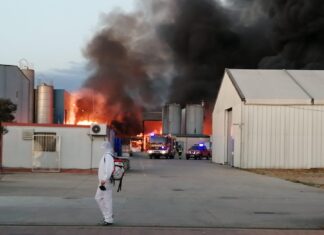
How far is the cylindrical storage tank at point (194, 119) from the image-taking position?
74188mm

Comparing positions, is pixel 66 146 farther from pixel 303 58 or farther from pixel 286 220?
pixel 303 58

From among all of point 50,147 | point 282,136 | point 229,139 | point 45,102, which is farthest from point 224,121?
point 45,102

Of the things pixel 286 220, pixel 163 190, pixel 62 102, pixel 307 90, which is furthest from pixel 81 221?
pixel 62 102

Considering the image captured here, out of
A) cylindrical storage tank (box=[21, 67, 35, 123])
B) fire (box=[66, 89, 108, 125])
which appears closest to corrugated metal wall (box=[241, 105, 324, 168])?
cylindrical storage tank (box=[21, 67, 35, 123])

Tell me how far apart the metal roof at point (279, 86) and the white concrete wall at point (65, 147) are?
12.8 metres

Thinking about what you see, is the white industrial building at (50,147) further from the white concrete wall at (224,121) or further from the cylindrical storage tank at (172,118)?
the cylindrical storage tank at (172,118)

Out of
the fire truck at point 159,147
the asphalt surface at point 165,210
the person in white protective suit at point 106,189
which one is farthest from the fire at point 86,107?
the person in white protective suit at point 106,189

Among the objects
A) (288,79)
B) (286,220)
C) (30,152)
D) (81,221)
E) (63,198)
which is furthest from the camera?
(288,79)

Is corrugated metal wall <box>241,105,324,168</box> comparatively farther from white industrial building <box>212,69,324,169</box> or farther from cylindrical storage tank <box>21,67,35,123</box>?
cylindrical storage tank <box>21,67,35,123</box>

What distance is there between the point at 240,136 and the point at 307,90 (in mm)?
5703

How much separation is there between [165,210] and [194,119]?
6268cm

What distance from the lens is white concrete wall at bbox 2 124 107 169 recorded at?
88.0 feet

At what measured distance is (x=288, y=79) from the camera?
130 feet

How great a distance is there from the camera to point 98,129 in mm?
26672
